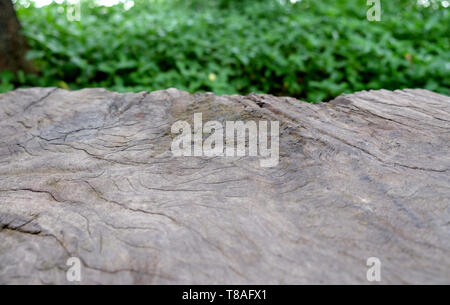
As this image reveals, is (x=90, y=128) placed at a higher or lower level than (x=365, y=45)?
lower

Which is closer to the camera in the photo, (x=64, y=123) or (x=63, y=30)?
(x=64, y=123)

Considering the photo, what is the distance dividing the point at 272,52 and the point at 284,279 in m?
3.33

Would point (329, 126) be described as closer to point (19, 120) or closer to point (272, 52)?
point (19, 120)

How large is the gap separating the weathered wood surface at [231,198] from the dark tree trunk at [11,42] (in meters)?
2.14

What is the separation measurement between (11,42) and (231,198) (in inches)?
136

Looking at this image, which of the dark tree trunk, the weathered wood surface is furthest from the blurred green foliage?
the weathered wood surface

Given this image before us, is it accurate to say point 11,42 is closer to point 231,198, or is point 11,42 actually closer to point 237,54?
point 237,54

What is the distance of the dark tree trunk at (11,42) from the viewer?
Result: 3660mm

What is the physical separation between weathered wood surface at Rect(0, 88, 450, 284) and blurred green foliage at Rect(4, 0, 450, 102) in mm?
1687

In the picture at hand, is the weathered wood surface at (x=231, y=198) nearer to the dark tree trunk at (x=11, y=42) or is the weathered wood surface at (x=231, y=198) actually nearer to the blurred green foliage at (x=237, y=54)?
the blurred green foliage at (x=237, y=54)

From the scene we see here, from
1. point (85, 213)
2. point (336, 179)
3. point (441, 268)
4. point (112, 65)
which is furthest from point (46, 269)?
point (112, 65)

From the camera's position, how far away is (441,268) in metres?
1.09

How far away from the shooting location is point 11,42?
3.76 meters

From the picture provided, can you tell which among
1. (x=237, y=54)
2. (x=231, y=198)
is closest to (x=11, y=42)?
(x=237, y=54)
